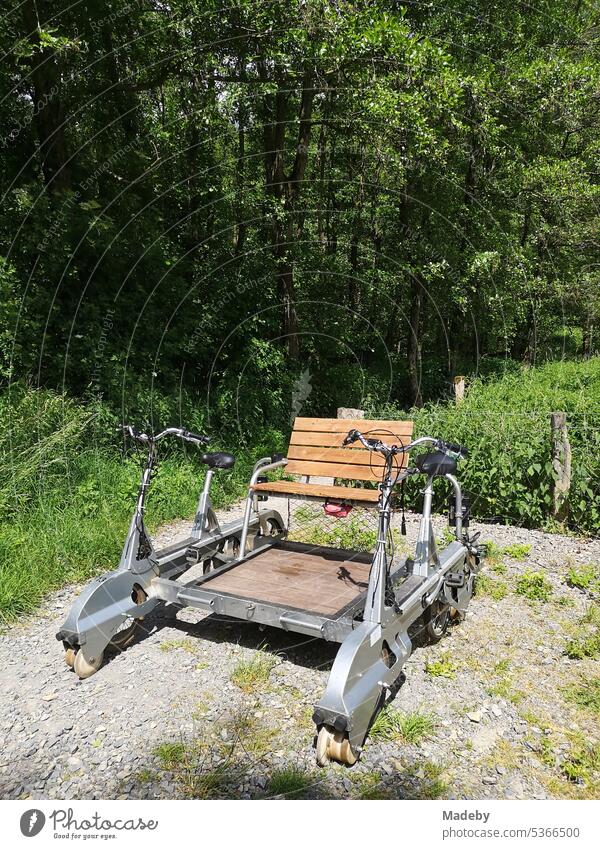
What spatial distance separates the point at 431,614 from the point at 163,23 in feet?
29.4

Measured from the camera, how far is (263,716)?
10.5 ft

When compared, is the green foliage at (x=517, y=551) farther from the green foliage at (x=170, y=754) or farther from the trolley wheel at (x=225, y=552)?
the green foliage at (x=170, y=754)

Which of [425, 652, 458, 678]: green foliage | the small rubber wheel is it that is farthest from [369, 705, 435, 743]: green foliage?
the small rubber wheel

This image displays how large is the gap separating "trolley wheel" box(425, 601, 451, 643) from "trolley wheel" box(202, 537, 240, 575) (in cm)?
167

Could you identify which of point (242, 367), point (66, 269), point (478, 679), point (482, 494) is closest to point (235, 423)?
point (242, 367)

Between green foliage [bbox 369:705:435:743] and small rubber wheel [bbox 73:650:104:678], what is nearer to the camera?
green foliage [bbox 369:705:435:743]

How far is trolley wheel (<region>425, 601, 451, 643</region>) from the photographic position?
3.84m

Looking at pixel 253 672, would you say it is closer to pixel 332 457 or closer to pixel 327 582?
pixel 327 582

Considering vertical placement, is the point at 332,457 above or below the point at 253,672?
above

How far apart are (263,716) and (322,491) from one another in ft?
5.78

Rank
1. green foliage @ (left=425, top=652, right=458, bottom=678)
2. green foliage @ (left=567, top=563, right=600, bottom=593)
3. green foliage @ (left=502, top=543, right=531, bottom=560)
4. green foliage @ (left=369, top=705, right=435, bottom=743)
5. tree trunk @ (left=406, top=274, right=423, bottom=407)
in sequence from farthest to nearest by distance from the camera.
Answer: tree trunk @ (left=406, top=274, right=423, bottom=407) → green foliage @ (left=502, top=543, right=531, bottom=560) → green foliage @ (left=567, top=563, right=600, bottom=593) → green foliage @ (left=425, top=652, right=458, bottom=678) → green foliage @ (left=369, top=705, right=435, bottom=743)

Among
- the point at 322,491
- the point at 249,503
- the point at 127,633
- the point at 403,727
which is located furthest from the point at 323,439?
the point at 403,727

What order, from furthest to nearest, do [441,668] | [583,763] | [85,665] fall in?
[441,668] < [85,665] < [583,763]

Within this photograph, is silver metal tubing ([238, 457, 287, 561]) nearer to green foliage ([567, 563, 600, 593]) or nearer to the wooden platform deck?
the wooden platform deck
